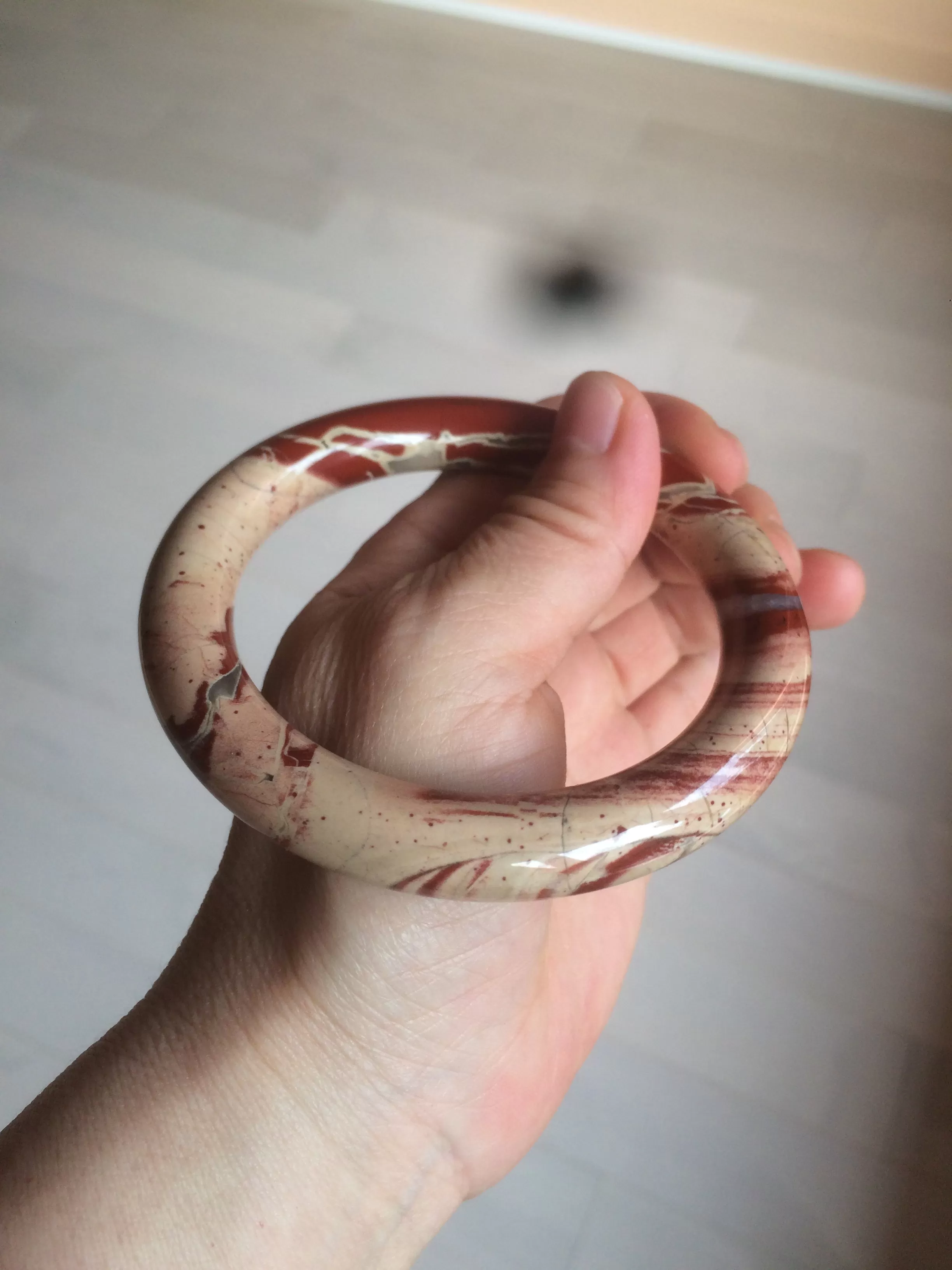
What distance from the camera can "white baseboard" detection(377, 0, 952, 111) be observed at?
2.16 meters

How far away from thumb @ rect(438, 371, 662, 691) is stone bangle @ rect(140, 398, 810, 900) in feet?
0.25

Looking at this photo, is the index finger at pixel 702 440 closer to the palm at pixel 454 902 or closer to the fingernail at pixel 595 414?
the palm at pixel 454 902

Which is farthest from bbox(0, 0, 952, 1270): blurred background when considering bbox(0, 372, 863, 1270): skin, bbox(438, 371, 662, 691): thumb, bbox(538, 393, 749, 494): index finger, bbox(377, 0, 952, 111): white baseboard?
bbox(438, 371, 662, 691): thumb

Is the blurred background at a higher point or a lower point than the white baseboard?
lower

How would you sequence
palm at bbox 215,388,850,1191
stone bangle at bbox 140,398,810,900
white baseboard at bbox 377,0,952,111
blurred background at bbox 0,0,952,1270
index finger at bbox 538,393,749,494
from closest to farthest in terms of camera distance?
1. stone bangle at bbox 140,398,810,900
2. palm at bbox 215,388,850,1191
3. index finger at bbox 538,393,749,494
4. blurred background at bbox 0,0,952,1270
5. white baseboard at bbox 377,0,952,111

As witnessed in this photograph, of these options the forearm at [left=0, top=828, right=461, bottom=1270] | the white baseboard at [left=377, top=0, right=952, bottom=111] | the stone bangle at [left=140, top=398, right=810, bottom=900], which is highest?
the white baseboard at [left=377, top=0, right=952, bottom=111]

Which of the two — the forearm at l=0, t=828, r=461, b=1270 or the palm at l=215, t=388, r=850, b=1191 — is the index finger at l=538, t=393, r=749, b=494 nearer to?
the palm at l=215, t=388, r=850, b=1191

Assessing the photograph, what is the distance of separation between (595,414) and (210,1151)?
0.64m

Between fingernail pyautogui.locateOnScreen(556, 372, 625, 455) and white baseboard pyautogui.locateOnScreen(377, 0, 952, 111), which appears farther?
white baseboard pyautogui.locateOnScreen(377, 0, 952, 111)

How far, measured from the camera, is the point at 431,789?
710 millimetres

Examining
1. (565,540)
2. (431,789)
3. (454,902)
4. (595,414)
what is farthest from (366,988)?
(595,414)

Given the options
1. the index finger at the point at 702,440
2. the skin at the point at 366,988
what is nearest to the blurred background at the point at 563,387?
the skin at the point at 366,988

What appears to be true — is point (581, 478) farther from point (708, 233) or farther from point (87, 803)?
point (708, 233)

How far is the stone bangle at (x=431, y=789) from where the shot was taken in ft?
2.20
